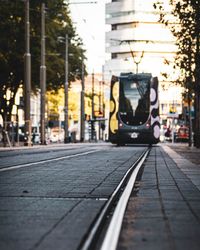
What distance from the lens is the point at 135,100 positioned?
40.2 metres

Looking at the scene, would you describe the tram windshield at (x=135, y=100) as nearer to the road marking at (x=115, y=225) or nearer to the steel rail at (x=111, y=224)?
the steel rail at (x=111, y=224)

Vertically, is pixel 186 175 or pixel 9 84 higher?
pixel 9 84

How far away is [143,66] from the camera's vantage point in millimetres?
127312

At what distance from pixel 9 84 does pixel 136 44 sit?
241ft

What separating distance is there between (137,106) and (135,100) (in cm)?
35

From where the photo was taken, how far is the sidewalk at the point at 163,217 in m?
6.53

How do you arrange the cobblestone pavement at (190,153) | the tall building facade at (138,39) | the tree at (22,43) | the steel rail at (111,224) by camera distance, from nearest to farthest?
the steel rail at (111,224) → the cobblestone pavement at (190,153) → the tree at (22,43) → the tall building facade at (138,39)

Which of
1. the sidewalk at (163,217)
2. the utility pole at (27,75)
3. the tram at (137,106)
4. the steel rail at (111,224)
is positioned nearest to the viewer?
the steel rail at (111,224)

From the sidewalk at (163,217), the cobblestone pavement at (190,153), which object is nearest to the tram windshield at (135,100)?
the cobblestone pavement at (190,153)

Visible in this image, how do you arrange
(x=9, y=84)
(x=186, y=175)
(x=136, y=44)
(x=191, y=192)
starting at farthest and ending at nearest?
(x=136, y=44), (x=9, y=84), (x=186, y=175), (x=191, y=192)

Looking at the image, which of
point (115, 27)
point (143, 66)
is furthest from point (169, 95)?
point (115, 27)

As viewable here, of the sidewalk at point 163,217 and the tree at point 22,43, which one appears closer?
the sidewalk at point 163,217

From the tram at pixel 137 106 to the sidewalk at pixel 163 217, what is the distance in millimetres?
26555

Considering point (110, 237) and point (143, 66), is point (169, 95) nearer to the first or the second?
point (143, 66)
